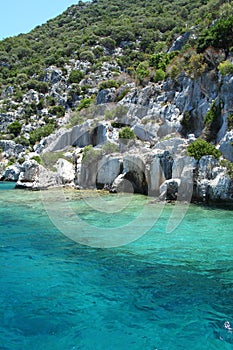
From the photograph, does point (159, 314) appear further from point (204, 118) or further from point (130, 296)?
point (204, 118)

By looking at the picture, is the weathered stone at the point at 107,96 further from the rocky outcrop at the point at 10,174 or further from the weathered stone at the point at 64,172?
the rocky outcrop at the point at 10,174

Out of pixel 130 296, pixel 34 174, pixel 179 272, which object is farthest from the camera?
pixel 34 174

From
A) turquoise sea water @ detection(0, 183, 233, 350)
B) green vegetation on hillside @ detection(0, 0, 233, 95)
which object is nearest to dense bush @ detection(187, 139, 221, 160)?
turquoise sea water @ detection(0, 183, 233, 350)

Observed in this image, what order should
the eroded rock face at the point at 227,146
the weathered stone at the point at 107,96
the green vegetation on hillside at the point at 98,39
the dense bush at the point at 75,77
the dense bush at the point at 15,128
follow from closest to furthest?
the eroded rock face at the point at 227,146
the weathered stone at the point at 107,96
the dense bush at the point at 15,128
the dense bush at the point at 75,77
the green vegetation on hillside at the point at 98,39

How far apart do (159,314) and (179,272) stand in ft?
8.59

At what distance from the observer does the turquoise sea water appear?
6.41 m

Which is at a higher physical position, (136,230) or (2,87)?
(2,87)

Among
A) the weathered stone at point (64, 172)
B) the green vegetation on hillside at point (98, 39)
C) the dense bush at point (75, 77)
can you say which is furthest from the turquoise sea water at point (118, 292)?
the dense bush at point (75, 77)

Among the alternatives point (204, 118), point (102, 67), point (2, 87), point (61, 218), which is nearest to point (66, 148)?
point (204, 118)

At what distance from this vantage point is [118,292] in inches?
A: 328

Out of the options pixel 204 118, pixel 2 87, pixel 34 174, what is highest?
pixel 2 87

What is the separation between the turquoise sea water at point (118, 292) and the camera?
6.41 meters

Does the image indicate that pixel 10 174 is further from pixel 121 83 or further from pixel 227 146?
pixel 227 146

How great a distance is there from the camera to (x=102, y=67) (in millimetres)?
66125
